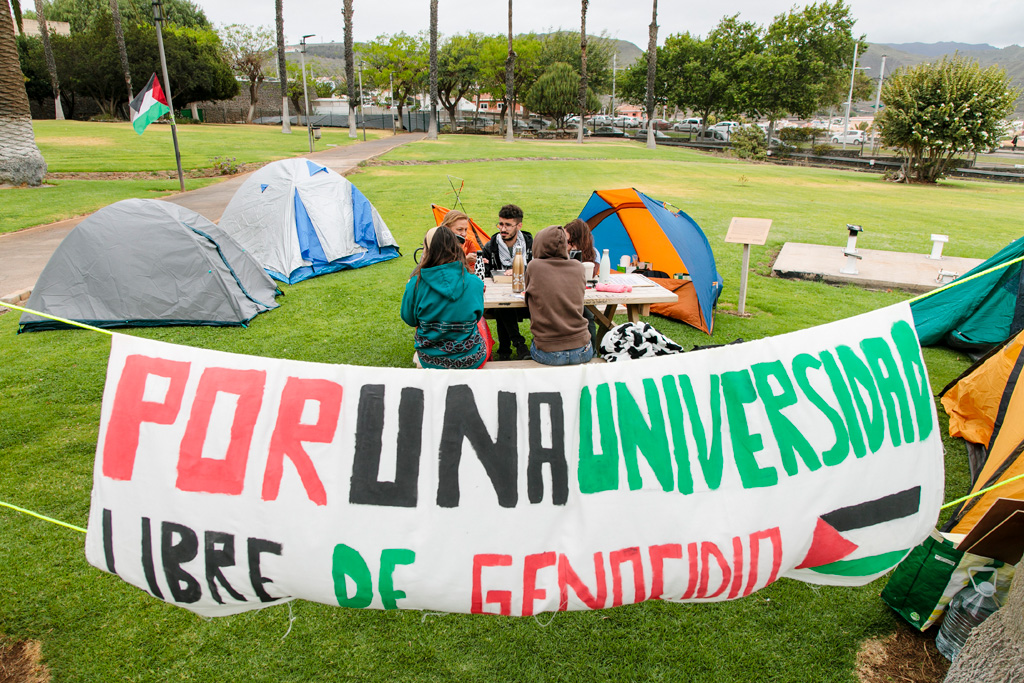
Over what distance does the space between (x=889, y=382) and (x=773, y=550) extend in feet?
2.67

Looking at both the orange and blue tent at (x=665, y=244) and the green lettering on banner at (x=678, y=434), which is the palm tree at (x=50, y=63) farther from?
the green lettering on banner at (x=678, y=434)

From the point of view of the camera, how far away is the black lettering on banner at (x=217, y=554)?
203 centimetres

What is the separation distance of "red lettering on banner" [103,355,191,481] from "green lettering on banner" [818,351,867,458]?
2356 millimetres

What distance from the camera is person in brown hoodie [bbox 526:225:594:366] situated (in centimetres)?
449

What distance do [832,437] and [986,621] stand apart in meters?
0.93

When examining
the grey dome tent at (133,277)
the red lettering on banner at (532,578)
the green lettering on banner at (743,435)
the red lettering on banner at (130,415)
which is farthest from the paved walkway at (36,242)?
the green lettering on banner at (743,435)

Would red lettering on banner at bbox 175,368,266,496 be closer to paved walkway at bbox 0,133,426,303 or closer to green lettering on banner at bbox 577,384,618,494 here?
green lettering on banner at bbox 577,384,618,494

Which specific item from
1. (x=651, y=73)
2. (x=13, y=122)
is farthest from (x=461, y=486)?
(x=651, y=73)

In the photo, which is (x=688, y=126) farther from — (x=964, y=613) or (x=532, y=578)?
(x=532, y=578)

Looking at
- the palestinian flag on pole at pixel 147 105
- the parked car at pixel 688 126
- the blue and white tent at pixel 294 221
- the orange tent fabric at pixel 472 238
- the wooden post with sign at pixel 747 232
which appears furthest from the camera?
the parked car at pixel 688 126

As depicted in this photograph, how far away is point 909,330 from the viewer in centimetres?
239

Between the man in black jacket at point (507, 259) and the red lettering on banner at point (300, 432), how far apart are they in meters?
3.70

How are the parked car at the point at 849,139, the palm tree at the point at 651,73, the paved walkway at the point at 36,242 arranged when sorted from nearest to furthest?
the paved walkway at the point at 36,242 → the palm tree at the point at 651,73 → the parked car at the point at 849,139

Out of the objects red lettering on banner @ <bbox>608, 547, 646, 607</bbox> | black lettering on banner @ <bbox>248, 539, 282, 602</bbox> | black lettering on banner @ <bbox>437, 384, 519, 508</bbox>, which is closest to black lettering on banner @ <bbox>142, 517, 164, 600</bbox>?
black lettering on banner @ <bbox>248, 539, 282, 602</bbox>
